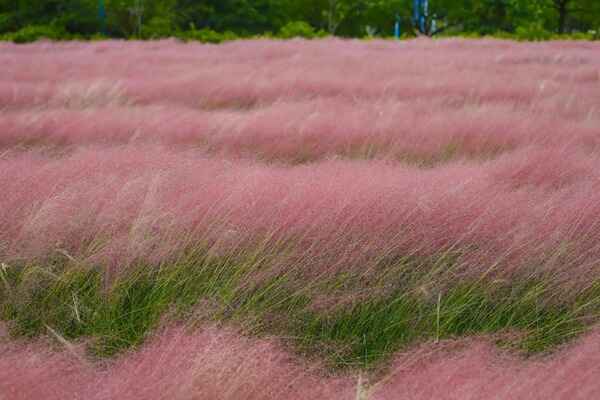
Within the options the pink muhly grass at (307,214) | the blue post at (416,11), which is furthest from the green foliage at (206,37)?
the pink muhly grass at (307,214)

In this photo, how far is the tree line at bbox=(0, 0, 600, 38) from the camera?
21.7 m

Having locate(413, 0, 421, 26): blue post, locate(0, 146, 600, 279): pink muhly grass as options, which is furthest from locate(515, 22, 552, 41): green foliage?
locate(0, 146, 600, 279): pink muhly grass

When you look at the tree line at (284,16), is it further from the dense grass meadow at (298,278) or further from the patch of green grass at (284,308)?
the patch of green grass at (284,308)

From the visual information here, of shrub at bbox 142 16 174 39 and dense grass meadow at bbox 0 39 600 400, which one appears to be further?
shrub at bbox 142 16 174 39

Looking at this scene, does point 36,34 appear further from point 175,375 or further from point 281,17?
point 175,375

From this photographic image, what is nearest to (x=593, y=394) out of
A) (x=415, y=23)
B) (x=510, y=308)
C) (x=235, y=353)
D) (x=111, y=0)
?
(x=510, y=308)

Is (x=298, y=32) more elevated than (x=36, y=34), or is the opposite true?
(x=36, y=34)

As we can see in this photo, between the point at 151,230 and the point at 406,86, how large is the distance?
16.5 ft

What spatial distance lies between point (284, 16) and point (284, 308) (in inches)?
1157

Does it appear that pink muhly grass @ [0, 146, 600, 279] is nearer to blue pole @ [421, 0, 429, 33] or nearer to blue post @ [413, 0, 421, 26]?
blue post @ [413, 0, 421, 26]

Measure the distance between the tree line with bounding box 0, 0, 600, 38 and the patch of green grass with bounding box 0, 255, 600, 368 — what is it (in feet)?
64.5

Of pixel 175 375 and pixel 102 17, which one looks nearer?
pixel 175 375

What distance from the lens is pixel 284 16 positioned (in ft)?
96.3

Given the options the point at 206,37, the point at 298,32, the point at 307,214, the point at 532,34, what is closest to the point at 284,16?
the point at 298,32
